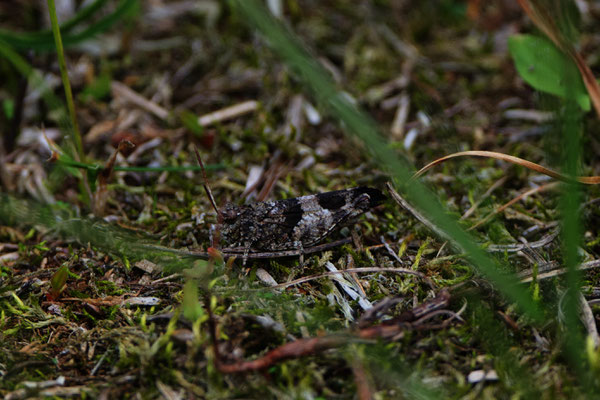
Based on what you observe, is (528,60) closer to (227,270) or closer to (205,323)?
(227,270)

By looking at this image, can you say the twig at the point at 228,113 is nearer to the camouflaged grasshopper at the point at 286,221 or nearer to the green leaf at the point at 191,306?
the camouflaged grasshopper at the point at 286,221

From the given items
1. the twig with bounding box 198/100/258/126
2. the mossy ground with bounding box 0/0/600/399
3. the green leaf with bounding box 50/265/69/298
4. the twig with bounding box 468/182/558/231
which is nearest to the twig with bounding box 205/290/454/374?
the mossy ground with bounding box 0/0/600/399

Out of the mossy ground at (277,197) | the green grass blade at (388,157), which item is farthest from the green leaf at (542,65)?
the green grass blade at (388,157)

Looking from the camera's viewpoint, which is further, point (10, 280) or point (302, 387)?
point (10, 280)

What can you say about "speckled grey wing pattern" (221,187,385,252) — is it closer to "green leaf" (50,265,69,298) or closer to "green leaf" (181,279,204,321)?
"green leaf" (181,279,204,321)

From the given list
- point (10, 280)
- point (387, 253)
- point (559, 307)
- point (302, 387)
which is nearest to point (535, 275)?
point (559, 307)

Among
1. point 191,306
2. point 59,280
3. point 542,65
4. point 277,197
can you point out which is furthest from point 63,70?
point 542,65

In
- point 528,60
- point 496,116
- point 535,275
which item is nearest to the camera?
point 535,275

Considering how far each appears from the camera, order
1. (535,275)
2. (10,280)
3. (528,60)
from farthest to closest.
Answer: (528,60)
(10,280)
(535,275)
